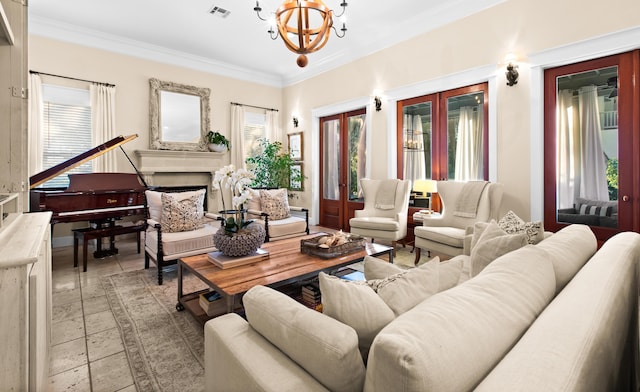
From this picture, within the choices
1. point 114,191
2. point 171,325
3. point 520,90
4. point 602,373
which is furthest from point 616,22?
point 114,191

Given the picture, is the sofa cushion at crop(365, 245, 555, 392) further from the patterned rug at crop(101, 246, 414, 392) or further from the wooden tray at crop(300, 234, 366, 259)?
the wooden tray at crop(300, 234, 366, 259)

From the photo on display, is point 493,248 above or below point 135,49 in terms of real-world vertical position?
below

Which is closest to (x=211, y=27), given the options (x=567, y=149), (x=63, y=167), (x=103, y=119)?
(x=103, y=119)

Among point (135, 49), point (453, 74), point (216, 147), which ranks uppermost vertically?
point (135, 49)

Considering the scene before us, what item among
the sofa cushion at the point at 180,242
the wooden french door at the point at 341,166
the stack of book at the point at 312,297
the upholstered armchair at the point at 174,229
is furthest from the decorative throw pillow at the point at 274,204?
the stack of book at the point at 312,297

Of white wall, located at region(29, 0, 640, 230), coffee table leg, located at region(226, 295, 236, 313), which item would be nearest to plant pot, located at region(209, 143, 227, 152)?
white wall, located at region(29, 0, 640, 230)

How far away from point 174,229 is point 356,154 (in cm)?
359

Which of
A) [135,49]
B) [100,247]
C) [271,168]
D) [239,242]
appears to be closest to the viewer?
[239,242]

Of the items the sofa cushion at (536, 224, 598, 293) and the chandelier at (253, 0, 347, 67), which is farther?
the chandelier at (253, 0, 347, 67)

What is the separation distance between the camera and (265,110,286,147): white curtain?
7.23 m

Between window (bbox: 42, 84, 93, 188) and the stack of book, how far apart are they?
175 inches

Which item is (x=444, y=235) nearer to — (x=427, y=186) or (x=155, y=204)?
(x=427, y=186)

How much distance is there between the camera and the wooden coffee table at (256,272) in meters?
2.02

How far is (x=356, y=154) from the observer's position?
19.8ft
